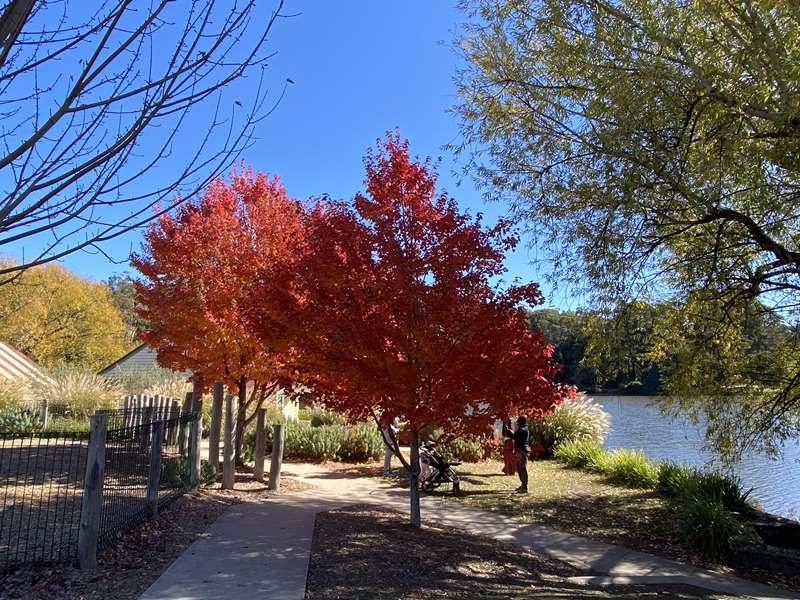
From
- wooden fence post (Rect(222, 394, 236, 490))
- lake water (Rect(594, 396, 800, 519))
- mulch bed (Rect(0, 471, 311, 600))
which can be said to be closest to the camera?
mulch bed (Rect(0, 471, 311, 600))

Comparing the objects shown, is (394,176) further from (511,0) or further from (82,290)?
(82,290)

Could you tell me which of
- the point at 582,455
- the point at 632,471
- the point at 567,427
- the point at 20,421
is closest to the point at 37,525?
the point at 20,421

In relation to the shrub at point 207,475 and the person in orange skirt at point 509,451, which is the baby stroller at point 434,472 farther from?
the shrub at point 207,475

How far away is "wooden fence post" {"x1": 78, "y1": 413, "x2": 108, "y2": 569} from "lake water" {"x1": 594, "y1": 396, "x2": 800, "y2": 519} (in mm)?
9680

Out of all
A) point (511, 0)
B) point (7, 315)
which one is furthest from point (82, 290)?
point (511, 0)

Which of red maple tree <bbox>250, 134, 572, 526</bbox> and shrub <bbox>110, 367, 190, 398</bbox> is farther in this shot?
shrub <bbox>110, 367, 190, 398</bbox>

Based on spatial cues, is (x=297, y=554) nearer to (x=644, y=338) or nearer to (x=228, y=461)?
(x=228, y=461)

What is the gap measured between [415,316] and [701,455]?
16366 millimetres

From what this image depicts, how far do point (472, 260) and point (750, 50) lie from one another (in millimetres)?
3787

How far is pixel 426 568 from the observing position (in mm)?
6652

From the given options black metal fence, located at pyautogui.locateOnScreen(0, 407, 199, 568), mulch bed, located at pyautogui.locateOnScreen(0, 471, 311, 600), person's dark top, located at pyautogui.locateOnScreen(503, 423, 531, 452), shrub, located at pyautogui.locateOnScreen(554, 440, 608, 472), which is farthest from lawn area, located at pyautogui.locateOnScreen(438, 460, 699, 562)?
black metal fence, located at pyautogui.locateOnScreen(0, 407, 199, 568)

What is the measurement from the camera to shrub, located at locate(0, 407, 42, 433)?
16342 mm

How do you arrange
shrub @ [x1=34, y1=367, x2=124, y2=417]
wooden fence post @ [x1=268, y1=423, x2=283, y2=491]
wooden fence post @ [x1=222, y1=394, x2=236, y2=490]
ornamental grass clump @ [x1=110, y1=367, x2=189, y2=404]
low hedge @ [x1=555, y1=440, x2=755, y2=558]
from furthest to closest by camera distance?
1. ornamental grass clump @ [x1=110, y1=367, x2=189, y2=404]
2. shrub @ [x1=34, y1=367, x2=124, y2=417]
3. wooden fence post @ [x1=268, y1=423, x2=283, y2=491]
4. wooden fence post @ [x1=222, y1=394, x2=236, y2=490]
5. low hedge @ [x1=555, y1=440, x2=755, y2=558]

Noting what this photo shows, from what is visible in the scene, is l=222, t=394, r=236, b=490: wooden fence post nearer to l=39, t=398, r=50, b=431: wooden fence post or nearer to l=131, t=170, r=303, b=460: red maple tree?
l=131, t=170, r=303, b=460: red maple tree
